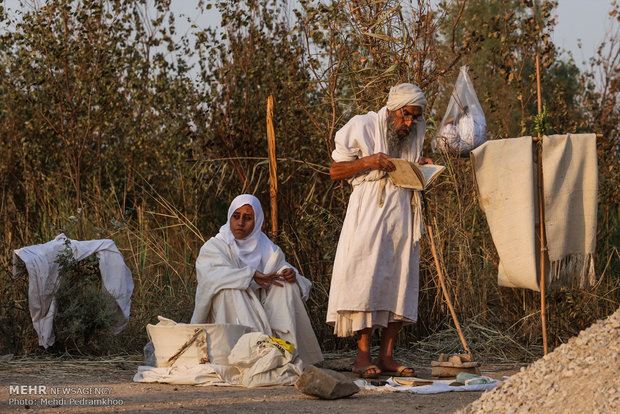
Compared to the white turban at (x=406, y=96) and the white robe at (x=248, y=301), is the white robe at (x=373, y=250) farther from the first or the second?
the white robe at (x=248, y=301)

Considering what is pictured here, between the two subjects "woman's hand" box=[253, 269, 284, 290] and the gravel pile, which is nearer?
the gravel pile

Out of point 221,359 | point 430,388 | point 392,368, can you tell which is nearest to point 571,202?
point 430,388

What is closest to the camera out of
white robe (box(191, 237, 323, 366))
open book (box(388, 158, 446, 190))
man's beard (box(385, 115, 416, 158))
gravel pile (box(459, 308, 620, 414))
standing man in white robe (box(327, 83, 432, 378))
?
gravel pile (box(459, 308, 620, 414))

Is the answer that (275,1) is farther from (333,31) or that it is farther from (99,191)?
(99,191)

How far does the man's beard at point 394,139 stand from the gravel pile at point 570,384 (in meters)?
1.73

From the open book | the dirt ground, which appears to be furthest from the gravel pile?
the open book

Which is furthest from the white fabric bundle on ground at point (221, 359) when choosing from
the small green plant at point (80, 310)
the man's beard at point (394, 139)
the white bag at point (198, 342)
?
the man's beard at point (394, 139)

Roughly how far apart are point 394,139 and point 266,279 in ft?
4.29

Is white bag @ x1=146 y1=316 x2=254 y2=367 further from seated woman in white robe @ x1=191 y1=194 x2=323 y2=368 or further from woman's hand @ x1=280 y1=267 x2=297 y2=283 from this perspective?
woman's hand @ x1=280 y1=267 x2=297 y2=283

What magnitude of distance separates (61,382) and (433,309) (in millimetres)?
3098

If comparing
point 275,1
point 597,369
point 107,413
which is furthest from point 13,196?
point 597,369

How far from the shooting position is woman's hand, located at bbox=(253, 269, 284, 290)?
6199 millimetres

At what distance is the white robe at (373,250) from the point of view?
571 cm

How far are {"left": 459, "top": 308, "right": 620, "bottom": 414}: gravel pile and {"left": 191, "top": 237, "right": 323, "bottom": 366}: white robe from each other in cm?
196
